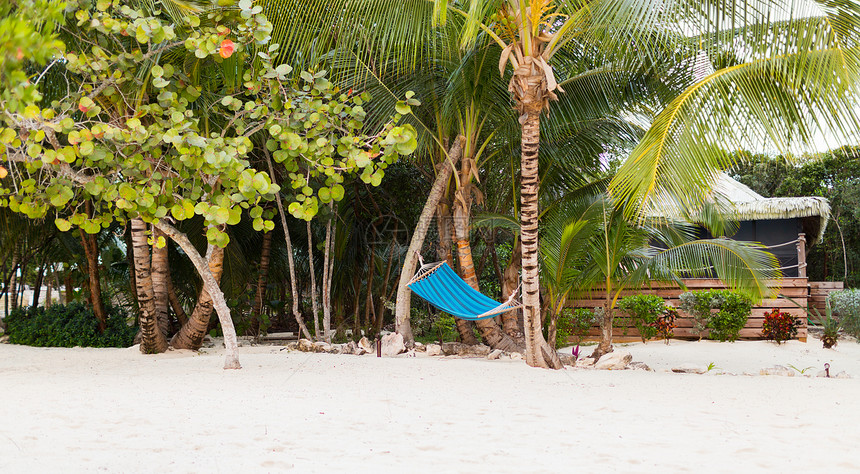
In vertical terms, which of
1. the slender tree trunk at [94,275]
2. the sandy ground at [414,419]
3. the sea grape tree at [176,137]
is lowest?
the sandy ground at [414,419]

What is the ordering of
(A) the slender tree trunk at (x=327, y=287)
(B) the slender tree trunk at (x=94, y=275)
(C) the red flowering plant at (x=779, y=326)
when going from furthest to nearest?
(C) the red flowering plant at (x=779, y=326)
(B) the slender tree trunk at (x=94, y=275)
(A) the slender tree trunk at (x=327, y=287)

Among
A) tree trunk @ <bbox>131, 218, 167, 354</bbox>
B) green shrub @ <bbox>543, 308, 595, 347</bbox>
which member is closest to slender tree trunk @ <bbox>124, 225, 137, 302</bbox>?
tree trunk @ <bbox>131, 218, 167, 354</bbox>

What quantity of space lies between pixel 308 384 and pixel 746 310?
15.9 feet

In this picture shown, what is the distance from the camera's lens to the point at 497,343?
4914mm

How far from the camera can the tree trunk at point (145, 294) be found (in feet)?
14.7

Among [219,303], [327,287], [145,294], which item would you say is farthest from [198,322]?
[219,303]

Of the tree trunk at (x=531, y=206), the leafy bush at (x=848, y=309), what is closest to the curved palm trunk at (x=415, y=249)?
the tree trunk at (x=531, y=206)

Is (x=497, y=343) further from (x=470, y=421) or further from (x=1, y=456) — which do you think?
(x=1, y=456)

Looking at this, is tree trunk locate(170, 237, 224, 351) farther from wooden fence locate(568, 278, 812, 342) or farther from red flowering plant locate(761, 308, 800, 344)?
red flowering plant locate(761, 308, 800, 344)

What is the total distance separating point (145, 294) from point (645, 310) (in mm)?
4650


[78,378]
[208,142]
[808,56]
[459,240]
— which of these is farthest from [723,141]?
[78,378]

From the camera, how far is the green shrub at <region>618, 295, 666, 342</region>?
21.3 ft

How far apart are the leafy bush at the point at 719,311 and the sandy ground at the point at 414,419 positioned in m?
2.89

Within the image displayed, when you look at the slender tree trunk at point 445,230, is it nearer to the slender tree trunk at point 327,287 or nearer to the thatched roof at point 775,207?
the slender tree trunk at point 327,287
